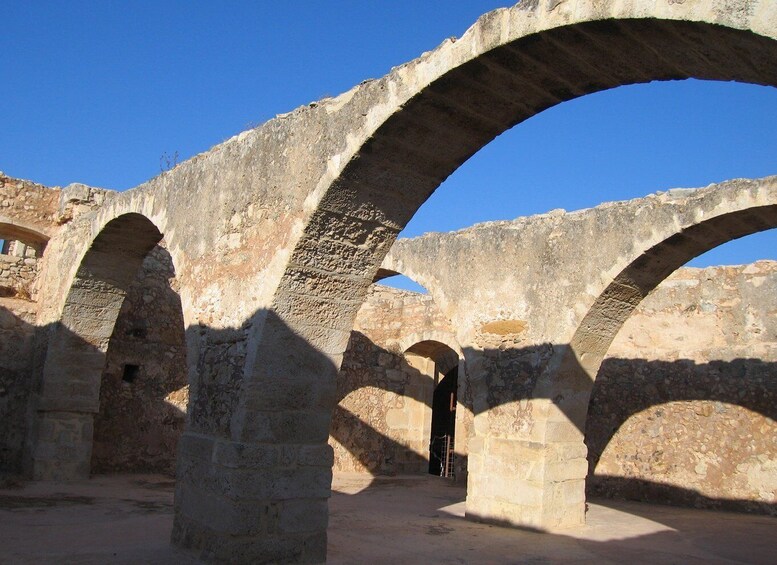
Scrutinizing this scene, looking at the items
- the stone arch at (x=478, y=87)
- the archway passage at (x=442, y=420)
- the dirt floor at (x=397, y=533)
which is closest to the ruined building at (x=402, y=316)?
the stone arch at (x=478, y=87)

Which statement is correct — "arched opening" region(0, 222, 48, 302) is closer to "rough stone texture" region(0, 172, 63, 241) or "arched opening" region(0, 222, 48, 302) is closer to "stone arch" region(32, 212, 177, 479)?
"rough stone texture" region(0, 172, 63, 241)

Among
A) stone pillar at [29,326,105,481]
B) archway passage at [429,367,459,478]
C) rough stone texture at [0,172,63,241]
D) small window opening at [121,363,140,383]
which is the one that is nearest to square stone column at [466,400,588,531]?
stone pillar at [29,326,105,481]

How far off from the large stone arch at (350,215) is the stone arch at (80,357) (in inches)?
167

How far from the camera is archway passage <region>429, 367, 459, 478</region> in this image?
13414 millimetres

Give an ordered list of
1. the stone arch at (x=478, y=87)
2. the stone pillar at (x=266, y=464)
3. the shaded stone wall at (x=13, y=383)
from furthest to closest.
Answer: the shaded stone wall at (x=13, y=383)
the stone pillar at (x=266, y=464)
the stone arch at (x=478, y=87)

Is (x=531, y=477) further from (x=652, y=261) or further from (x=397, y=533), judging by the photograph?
(x=652, y=261)

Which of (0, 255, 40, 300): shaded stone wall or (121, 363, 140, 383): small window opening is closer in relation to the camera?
(0, 255, 40, 300): shaded stone wall

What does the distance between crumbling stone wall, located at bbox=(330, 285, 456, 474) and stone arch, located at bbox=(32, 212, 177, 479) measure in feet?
13.2

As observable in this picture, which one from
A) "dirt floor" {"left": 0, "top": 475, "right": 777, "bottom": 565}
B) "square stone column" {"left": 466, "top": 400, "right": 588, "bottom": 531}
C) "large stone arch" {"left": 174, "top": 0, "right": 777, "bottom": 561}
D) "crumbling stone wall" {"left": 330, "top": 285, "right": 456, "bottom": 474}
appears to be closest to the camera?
"large stone arch" {"left": 174, "top": 0, "right": 777, "bottom": 561}

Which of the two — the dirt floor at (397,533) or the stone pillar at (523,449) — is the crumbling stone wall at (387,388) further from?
the stone pillar at (523,449)

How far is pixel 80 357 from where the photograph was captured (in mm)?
8586

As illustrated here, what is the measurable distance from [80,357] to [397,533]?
189 inches

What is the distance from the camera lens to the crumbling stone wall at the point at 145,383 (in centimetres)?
941

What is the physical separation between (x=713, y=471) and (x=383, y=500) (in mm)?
4078
